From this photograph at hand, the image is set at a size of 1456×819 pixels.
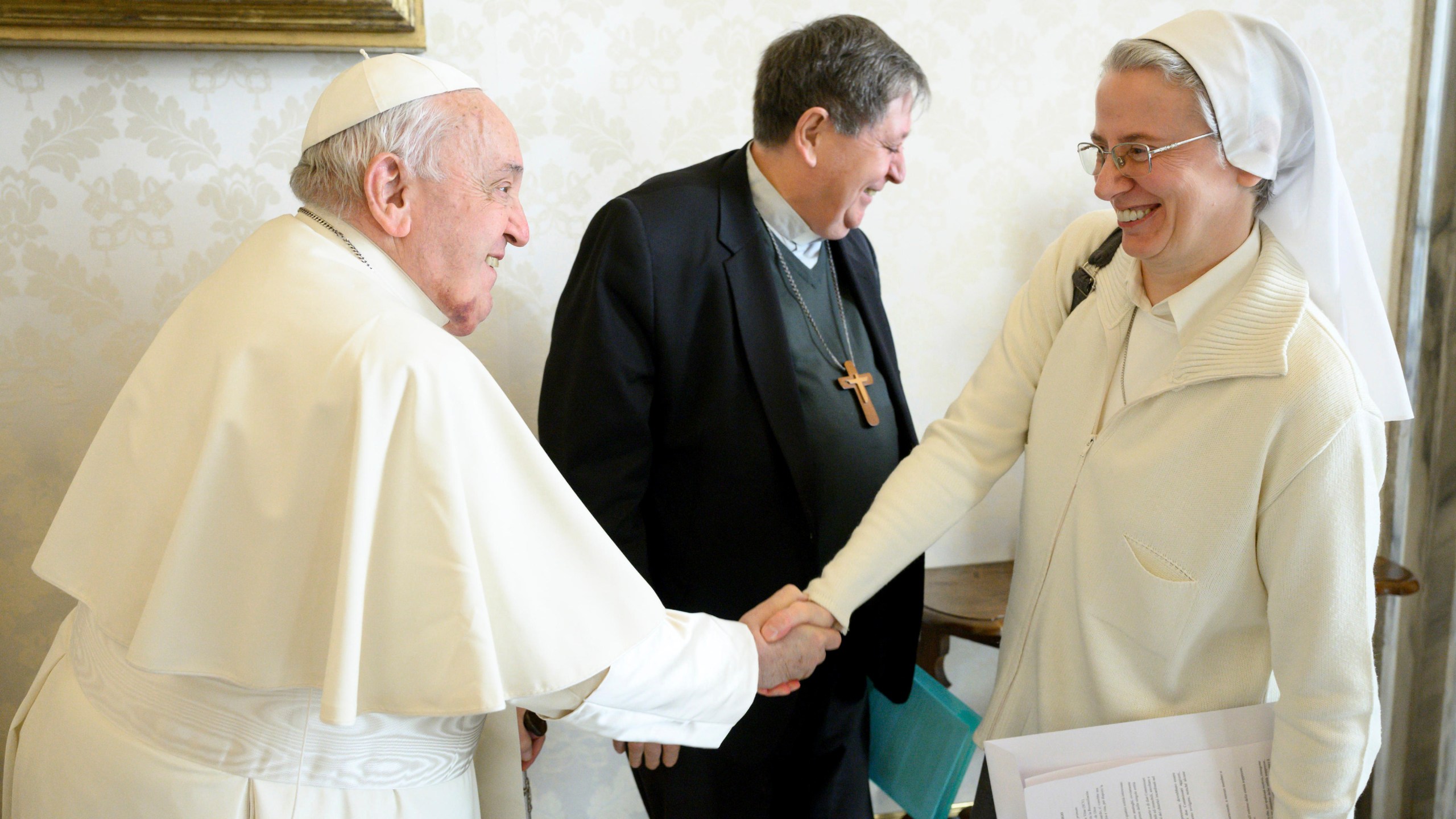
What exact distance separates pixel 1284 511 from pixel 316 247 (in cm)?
130

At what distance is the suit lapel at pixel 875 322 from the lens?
2.04 metres

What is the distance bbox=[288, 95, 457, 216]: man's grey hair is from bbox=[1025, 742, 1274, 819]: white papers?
1277 mm

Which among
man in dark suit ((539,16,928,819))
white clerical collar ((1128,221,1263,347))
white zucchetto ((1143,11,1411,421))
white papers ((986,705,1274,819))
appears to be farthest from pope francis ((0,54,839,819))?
white zucchetto ((1143,11,1411,421))

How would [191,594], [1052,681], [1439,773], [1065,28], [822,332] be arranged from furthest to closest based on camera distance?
[1439,773], [1065,28], [822,332], [1052,681], [191,594]

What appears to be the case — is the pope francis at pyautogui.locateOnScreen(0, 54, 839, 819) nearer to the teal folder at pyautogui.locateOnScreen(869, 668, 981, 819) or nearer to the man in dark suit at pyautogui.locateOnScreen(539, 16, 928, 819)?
the man in dark suit at pyautogui.locateOnScreen(539, 16, 928, 819)

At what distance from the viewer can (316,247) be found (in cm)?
126

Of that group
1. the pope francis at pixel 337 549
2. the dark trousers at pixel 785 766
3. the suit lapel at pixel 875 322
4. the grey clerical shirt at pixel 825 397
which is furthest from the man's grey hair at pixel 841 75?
the dark trousers at pixel 785 766

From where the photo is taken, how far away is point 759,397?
181 centimetres

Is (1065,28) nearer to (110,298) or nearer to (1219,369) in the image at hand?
(1219,369)

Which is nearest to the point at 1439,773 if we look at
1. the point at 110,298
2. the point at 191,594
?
the point at 191,594

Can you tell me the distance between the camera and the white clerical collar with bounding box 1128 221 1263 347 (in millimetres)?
1365

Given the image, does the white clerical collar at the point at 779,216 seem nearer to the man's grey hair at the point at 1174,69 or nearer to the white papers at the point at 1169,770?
the man's grey hair at the point at 1174,69

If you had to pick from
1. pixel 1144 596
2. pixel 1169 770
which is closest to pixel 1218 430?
pixel 1144 596

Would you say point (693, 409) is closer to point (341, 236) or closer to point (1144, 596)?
point (341, 236)
